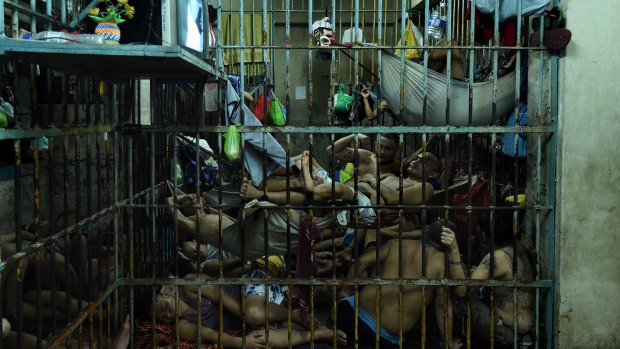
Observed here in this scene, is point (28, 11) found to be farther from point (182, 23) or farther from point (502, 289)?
point (502, 289)

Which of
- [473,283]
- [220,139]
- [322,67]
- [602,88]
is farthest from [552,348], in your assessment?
[322,67]

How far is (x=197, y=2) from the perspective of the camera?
14.1 ft

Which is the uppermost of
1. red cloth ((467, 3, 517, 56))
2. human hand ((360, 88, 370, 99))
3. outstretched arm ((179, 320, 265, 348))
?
red cloth ((467, 3, 517, 56))

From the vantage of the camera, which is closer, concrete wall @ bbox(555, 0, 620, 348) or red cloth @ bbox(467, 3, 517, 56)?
concrete wall @ bbox(555, 0, 620, 348)

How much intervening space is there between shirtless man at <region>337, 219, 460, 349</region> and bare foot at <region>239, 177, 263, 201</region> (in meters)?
1.04

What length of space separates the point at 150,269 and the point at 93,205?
1.24 m

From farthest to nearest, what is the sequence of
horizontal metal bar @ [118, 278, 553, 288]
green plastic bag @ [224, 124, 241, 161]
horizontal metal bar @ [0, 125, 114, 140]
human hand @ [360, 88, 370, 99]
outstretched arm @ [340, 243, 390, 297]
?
1. human hand @ [360, 88, 370, 99]
2. outstretched arm @ [340, 243, 390, 297]
3. horizontal metal bar @ [118, 278, 553, 288]
4. green plastic bag @ [224, 124, 241, 161]
5. horizontal metal bar @ [0, 125, 114, 140]

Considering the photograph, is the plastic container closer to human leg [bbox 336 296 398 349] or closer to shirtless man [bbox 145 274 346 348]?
shirtless man [bbox 145 274 346 348]

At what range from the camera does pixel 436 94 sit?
17.3ft

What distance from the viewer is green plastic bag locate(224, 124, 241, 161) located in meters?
4.89

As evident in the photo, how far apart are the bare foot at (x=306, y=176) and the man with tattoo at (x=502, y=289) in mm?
1255

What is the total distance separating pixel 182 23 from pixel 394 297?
9.83 feet

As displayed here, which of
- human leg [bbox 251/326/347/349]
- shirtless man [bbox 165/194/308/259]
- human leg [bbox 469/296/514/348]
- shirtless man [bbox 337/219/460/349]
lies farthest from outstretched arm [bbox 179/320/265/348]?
human leg [bbox 469/296/514/348]

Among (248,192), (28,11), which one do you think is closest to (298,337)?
(248,192)
